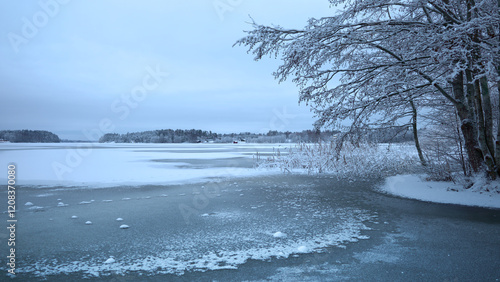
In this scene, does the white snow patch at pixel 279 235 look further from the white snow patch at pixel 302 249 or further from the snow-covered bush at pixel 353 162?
the snow-covered bush at pixel 353 162

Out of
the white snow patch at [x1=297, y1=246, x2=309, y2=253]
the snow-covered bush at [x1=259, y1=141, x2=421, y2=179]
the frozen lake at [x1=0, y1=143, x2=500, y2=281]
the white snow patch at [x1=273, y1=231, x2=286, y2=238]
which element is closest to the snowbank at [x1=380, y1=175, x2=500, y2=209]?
the frozen lake at [x1=0, y1=143, x2=500, y2=281]

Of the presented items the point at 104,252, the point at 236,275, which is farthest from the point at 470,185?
the point at 104,252

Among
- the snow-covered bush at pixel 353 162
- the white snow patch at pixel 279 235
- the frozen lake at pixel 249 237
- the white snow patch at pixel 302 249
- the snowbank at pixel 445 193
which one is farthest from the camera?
the snow-covered bush at pixel 353 162

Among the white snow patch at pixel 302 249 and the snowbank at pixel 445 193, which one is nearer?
the white snow patch at pixel 302 249

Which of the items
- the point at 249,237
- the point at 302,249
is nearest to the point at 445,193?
the point at 302,249

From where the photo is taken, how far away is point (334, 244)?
4473 millimetres

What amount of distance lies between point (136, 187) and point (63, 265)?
654 cm

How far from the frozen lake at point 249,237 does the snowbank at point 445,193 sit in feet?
2.15

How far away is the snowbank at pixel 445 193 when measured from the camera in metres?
7.33

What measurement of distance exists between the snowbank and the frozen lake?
0.65m

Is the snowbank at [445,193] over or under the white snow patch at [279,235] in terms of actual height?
over

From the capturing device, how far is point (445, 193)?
8148mm

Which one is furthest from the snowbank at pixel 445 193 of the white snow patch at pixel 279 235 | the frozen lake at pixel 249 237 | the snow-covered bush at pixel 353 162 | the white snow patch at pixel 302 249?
the white snow patch at pixel 302 249

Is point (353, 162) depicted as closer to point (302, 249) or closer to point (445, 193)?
point (445, 193)
